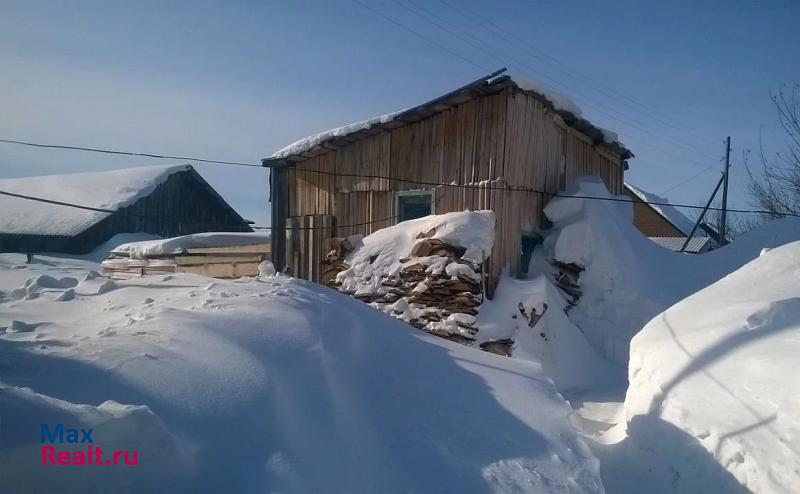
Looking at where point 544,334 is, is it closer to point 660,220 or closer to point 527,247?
point 527,247

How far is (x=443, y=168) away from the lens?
11164 mm

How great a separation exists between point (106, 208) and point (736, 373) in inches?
753

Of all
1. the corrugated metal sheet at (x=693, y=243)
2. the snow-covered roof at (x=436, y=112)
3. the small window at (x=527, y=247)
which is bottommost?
the corrugated metal sheet at (x=693, y=243)

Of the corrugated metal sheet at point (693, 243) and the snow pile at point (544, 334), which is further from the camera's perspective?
the corrugated metal sheet at point (693, 243)

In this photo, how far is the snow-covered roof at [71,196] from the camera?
15.2 meters

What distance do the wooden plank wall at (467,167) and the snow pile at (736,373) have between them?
4.44 metres

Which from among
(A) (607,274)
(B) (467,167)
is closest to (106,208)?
(B) (467,167)

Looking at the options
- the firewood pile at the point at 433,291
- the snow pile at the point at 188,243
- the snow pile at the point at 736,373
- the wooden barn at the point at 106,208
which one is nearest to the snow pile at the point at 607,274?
the firewood pile at the point at 433,291

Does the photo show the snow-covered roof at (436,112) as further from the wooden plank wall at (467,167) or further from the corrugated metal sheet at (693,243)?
the corrugated metal sheet at (693,243)

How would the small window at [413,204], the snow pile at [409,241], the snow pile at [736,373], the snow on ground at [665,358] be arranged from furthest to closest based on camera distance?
the small window at [413,204] < the snow pile at [409,241] < the snow on ground at [665,358] < the snow pile at [736,373]

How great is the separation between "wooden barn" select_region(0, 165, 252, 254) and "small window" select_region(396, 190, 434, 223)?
5981 millimetres

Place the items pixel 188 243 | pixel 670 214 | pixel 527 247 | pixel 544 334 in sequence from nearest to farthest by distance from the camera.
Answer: pixel 544 334 → pixel 527 247 → pixel 188 243 → pixel 670 214

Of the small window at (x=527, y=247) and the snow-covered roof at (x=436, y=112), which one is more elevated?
the snow-covered roof at (x=436, y=112)

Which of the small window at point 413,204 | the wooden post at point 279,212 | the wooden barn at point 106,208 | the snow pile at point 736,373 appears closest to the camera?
the snow pile at point 736,373
